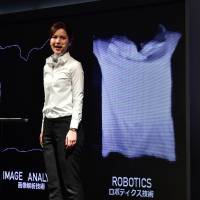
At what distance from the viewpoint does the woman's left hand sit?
3.47 meters

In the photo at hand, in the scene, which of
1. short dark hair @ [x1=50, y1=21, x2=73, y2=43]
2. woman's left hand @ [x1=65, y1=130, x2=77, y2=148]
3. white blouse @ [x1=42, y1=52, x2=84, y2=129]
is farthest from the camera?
short dark hair @ [x1=50, y1=21, x2=73, y2=43]

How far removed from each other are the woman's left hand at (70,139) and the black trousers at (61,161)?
5 cm

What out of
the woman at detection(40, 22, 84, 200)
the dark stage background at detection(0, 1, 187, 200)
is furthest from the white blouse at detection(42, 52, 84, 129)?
the dark stage background at detection(0, 1, 187, 200)

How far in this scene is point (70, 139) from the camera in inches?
137

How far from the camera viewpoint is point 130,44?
3.87 metres

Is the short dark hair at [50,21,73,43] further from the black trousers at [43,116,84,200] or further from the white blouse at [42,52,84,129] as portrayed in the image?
the black trousers at [43,116,84,200]

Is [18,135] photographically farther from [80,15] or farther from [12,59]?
[80,15]

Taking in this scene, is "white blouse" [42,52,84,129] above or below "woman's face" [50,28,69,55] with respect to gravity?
below

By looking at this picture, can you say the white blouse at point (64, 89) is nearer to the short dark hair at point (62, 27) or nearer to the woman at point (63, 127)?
the woman at point (63, 127)

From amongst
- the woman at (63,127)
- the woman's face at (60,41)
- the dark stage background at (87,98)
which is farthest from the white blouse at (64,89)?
the dark stage background at (87,98)

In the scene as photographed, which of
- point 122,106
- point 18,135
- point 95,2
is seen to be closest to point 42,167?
point 18,135

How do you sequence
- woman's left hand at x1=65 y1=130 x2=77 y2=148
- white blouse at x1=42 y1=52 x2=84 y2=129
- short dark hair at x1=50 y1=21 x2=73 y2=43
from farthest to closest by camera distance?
short dark hair at x1=50 y1=21 x2=73 y2=43, white blouse at x1=42 y1=52 x2=84 y2=129, woman's left hand at x1=65 y1=130 x2=77 y2=148

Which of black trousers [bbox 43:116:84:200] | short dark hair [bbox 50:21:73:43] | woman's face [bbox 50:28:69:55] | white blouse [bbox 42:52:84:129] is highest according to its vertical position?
short dark hair [bbox 50:21:73:43]

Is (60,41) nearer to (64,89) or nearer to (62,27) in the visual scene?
(62,27)
